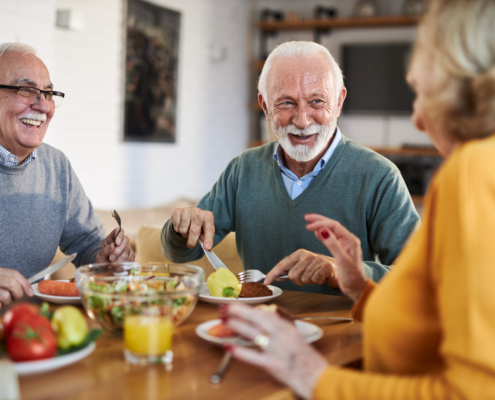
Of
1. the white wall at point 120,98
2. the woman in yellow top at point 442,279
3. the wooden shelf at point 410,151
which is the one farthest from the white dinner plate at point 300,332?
Answer: the wooden shelf at point 410,151

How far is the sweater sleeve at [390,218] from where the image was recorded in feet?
5.41

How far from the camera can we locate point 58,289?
1.28 m

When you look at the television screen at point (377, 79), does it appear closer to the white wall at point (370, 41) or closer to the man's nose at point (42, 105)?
the white wall at point (370, 41)

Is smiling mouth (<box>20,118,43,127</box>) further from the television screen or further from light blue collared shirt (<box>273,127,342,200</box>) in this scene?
the television screen

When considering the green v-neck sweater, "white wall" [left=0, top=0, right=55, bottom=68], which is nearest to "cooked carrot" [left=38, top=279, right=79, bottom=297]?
the green v-neck sweater

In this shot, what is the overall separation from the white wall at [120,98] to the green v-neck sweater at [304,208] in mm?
1359

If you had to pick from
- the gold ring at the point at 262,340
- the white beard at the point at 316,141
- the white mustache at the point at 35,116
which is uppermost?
the white mustache at the point at 35,116

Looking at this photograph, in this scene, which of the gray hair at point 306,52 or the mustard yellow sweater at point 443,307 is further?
the gray hair at point 306,52

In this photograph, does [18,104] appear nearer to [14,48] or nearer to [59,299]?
[14,48]

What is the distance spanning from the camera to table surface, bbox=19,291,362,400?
751mm

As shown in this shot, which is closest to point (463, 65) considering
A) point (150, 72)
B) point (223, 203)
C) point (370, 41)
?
point (223, 203)

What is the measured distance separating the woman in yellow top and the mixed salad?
0.57 feet

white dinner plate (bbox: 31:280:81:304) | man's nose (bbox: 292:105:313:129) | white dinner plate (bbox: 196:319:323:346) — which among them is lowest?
white dinner plate (bbox: 31:280:81:304)

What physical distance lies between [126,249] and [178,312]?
72 centimetres
